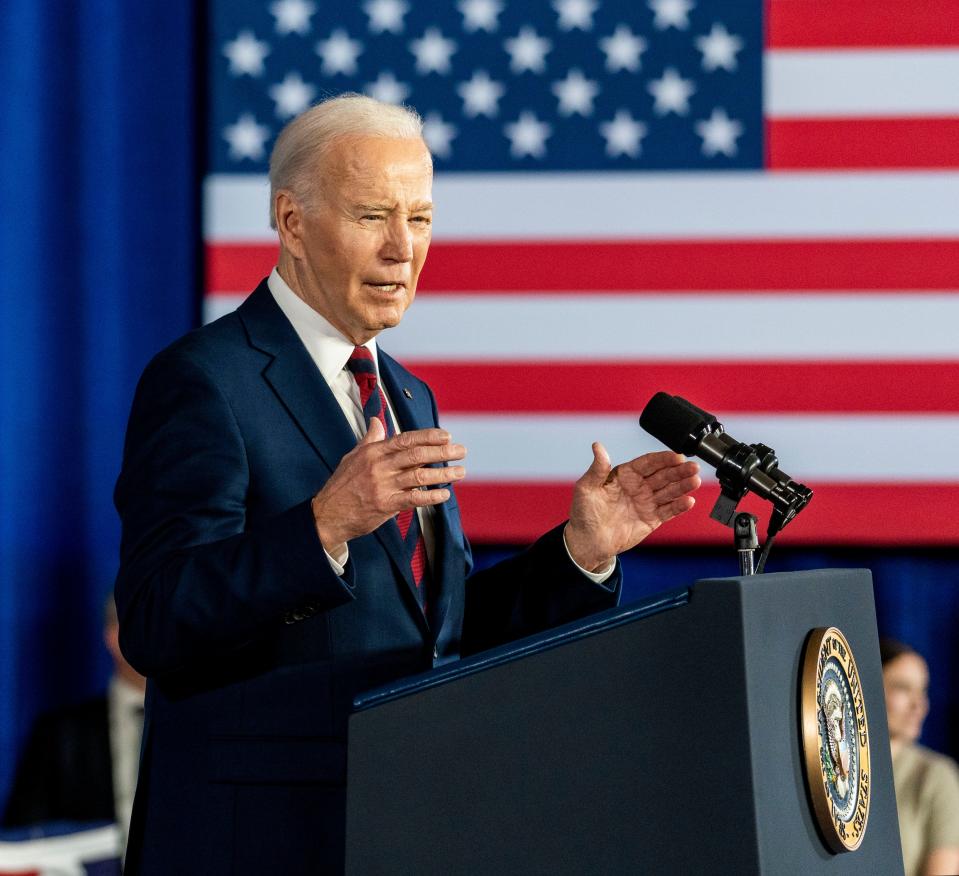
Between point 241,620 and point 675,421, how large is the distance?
17.4 inches

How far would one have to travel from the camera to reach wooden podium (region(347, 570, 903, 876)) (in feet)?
3.22

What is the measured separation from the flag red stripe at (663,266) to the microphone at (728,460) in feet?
6.11

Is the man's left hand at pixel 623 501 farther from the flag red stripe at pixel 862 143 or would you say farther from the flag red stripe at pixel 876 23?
the flag red stripe at pixel 876 23

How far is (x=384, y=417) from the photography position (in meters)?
1.47

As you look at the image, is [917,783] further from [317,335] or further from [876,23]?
[317,335]

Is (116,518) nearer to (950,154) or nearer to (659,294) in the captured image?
(659,294)

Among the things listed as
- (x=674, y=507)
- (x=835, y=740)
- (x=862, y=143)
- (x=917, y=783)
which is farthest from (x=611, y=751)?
(x=862, y=143)

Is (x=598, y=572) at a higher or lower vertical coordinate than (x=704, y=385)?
lower

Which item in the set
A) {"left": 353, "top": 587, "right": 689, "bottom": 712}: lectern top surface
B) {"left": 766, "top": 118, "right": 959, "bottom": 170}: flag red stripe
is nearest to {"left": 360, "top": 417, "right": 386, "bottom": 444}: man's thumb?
{"left": 353, "top": 587, "right": 689, "bottom": 712}: lectern top surface

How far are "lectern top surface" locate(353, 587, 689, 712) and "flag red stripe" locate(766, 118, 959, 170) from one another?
232 centimetres

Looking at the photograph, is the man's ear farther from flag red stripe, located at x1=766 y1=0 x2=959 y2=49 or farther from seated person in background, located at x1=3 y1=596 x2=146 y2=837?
flag red stripe, located at x1=766 y1=0 x2=959 y2=49

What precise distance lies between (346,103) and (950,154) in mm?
2109

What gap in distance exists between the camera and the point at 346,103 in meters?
1.42

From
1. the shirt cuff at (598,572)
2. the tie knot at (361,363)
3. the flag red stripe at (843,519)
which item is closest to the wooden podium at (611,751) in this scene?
the shirt cuff at (598,572)
